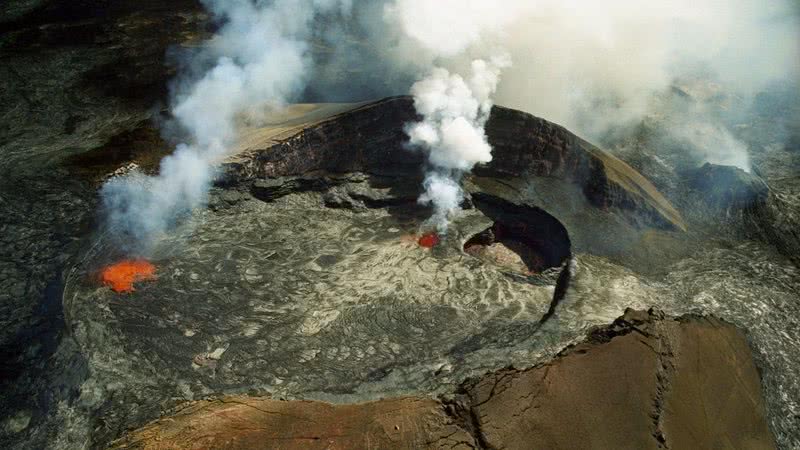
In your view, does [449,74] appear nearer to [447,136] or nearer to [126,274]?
[447,136]

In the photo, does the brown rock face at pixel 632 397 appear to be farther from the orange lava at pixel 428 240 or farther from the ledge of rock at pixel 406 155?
the ledge of rock at pixel 406 155

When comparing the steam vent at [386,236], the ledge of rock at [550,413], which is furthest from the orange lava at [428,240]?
the ledge of rock at [550,413]

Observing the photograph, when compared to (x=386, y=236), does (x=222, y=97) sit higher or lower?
higher

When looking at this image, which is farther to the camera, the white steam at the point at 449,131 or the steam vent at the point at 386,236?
the white steam at the point at 449,131

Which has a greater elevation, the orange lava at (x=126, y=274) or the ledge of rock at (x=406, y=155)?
the ledge of rock at (x=406, y=155)

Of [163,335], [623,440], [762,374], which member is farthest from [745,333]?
[163,335]

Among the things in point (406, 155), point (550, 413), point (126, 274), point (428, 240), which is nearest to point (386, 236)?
point (428, 240)

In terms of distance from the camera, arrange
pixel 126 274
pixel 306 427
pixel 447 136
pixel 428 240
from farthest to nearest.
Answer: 1. pixel 447 136
2. pixel 428 240
3. pixel 126 274
4. pixel 306 427

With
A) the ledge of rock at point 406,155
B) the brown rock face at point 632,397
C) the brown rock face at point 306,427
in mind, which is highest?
the ledge of rock at point 406,155
